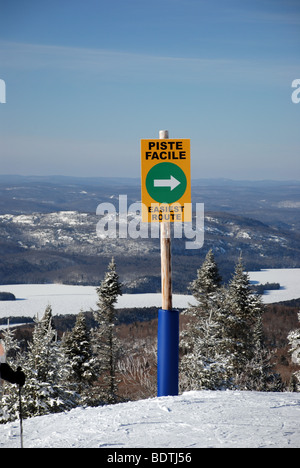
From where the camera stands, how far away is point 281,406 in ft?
28.8

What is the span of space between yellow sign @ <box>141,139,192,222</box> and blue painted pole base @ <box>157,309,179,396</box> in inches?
70.2

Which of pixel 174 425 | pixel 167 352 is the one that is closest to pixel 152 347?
pixel 167 352

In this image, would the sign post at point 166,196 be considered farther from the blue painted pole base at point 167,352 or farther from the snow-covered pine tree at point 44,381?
the snow-covered pine tree at point 44,381

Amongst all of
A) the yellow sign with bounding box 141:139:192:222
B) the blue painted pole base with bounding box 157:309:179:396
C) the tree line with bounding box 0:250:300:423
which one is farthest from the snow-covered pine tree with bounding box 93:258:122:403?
the yellow sign with bounding box 141:139:192:222

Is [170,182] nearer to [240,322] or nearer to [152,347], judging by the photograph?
[152,347]

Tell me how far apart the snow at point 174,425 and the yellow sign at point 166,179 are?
3153 millimetres

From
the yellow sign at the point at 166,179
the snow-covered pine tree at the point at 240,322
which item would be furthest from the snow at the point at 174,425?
the snow-covered pine tree at the point at 240,322

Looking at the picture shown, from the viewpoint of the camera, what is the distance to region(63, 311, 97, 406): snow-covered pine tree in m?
28.1

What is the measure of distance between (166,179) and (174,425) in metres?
4.09

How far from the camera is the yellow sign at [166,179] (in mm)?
9531

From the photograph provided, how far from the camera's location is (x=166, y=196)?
31.6ft
